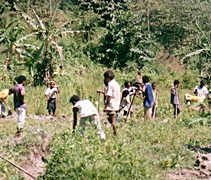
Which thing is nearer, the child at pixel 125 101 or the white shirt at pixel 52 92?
the child at pixel 125 101

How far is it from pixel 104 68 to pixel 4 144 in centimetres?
1526

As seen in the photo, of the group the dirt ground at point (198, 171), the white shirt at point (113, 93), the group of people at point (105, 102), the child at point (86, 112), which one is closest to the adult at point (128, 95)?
the group of people at point (105, 102)

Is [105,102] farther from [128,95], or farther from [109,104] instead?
[128,95]

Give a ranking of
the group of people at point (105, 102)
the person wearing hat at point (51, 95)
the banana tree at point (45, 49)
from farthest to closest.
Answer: the banana tree at point (45, 49) < the person wearing hat at point (51, 95) < the group of people at point (105, 102)

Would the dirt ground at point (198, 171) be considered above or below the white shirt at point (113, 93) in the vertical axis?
below

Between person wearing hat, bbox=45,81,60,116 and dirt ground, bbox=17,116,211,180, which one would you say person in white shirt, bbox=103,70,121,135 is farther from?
person wearing hat, bbox=45,81,60,116

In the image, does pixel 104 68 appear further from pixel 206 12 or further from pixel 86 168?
pixel 86 168

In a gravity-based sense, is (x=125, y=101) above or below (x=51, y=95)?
below

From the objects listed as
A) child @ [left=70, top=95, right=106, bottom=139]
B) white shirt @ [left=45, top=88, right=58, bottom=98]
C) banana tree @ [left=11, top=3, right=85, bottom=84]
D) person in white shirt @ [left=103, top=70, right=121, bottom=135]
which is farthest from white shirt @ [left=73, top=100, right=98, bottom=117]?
banana tree @ [left=11, top=3, right=85, bottom=84]

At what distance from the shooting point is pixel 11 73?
1892 cm

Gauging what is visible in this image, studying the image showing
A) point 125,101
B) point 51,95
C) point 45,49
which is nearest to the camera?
point 125,101

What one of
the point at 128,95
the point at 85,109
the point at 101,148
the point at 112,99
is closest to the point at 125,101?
the point at 128,95

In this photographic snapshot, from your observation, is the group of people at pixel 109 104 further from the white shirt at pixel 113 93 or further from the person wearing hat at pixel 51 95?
the person wearing hat at pixel 51 95

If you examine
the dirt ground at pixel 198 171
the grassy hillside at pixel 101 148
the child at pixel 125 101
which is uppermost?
the child at pixel 125 101
